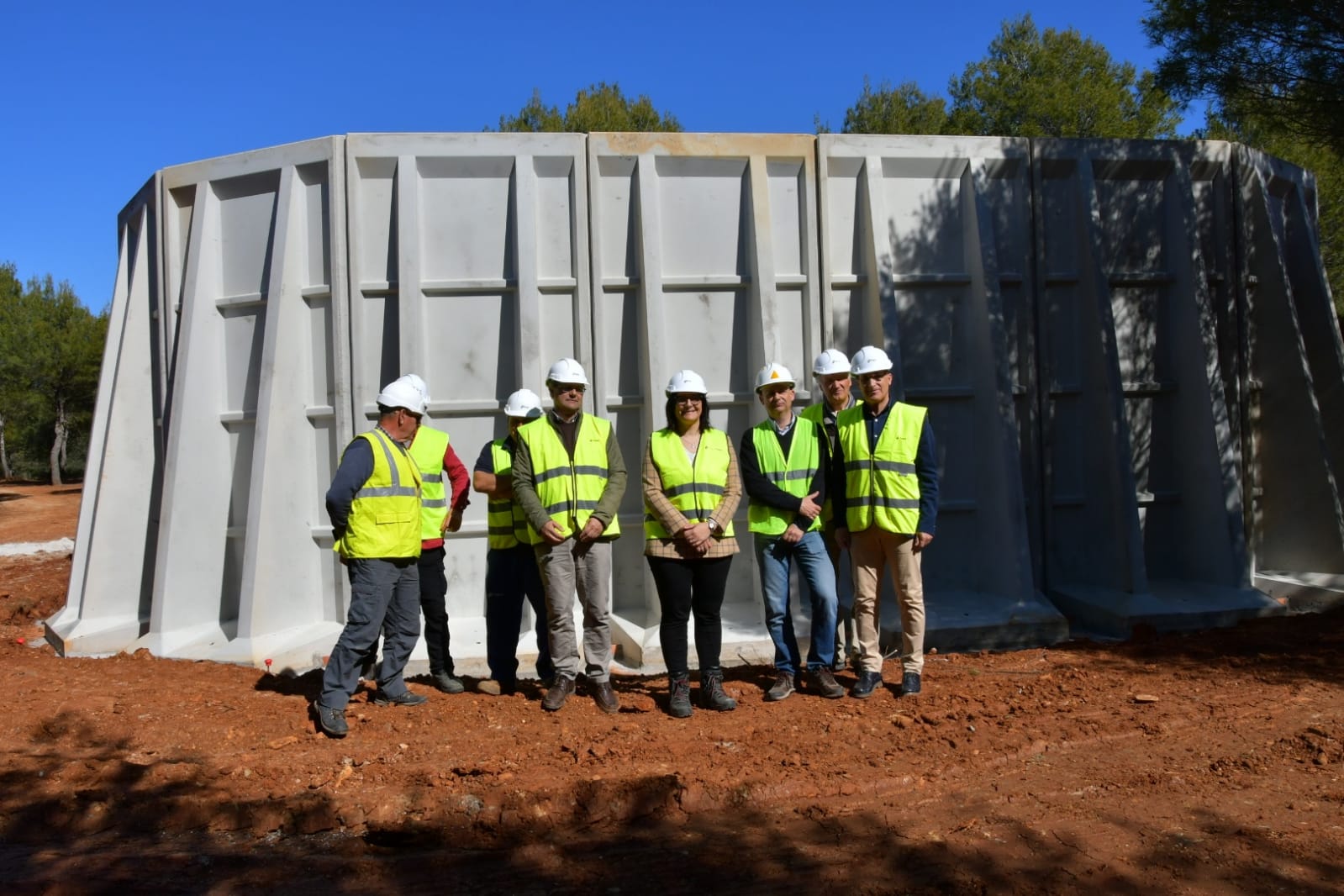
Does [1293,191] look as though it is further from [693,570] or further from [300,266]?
[300,266]

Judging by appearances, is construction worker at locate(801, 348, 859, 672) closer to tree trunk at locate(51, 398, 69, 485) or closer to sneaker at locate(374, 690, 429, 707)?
sneaker at locate(374, 690, 429, 707)

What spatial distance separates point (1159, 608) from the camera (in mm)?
8750

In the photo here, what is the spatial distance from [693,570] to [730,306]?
3.10 m

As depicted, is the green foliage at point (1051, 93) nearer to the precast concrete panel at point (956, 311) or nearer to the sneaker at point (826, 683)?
the precast concrete panel at point (956, 311)

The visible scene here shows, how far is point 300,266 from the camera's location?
28.5 ft

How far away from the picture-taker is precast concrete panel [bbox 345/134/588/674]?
8.51 metres

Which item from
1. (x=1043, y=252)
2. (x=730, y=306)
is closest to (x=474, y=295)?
(x=730, y=306)

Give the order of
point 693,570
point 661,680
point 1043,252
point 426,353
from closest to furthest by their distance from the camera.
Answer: point 693,570, point 661,680, point 426,353, point 1043,252

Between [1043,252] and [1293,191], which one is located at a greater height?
[1293,191]

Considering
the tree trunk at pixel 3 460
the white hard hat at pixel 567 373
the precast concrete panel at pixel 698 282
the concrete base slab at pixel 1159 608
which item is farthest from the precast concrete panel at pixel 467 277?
the tree trunk at pixel 3 460

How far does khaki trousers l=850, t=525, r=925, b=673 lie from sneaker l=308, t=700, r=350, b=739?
314cm

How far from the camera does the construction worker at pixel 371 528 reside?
608 cm

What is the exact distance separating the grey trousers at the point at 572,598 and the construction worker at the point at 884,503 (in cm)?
160

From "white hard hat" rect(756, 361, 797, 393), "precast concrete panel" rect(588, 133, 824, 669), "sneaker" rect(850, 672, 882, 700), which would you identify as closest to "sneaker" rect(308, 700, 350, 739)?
"precast concrete panel" rect(588, 133, 824, 669)
